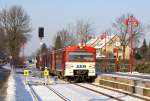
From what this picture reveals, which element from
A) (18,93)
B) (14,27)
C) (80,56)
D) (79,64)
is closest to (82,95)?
(18,93)

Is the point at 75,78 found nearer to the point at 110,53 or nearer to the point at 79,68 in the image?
the point at 79,68

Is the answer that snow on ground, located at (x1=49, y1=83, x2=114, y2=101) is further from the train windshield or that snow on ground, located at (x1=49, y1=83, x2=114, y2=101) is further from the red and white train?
the train windshield

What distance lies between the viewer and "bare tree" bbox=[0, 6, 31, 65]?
94875mm

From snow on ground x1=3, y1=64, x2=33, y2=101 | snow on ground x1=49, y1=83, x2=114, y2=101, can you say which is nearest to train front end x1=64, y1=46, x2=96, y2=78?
snow on ground x1=3, y1=64, x2=33, y2=101

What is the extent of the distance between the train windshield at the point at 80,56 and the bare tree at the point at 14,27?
54926mm

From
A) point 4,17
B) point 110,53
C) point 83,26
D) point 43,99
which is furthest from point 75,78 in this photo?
point 110,53

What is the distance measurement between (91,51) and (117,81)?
8.51 metres

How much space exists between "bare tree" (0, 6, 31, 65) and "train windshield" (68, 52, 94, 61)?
5493 cm

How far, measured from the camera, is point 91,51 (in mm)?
40469

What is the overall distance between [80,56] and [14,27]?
187 feet

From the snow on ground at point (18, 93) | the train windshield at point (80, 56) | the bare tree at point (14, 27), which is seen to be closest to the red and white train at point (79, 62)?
the train windshield at point (80, 56)

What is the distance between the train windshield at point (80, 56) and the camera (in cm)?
3994

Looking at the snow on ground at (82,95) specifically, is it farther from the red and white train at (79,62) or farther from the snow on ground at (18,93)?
the red and white train at (79,62)

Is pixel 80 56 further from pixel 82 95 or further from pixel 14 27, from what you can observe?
pixel 14 27
